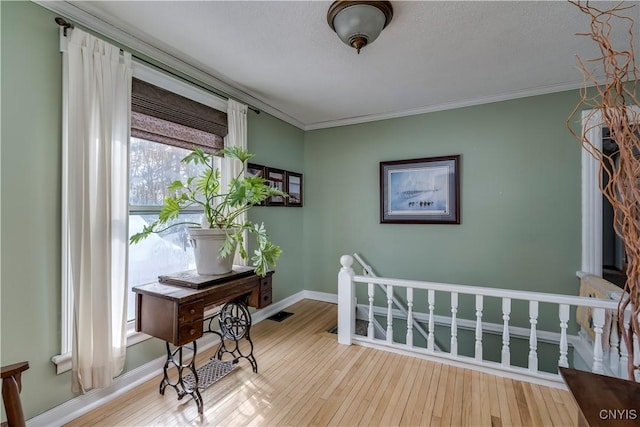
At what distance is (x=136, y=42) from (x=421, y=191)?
9.73 feet

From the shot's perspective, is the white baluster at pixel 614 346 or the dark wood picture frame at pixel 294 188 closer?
the white baluster at pixel 614 346

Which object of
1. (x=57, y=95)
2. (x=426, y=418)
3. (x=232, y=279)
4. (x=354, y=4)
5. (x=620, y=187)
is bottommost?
(x=426, y=418)

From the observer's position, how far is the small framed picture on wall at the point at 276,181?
11.0 ft

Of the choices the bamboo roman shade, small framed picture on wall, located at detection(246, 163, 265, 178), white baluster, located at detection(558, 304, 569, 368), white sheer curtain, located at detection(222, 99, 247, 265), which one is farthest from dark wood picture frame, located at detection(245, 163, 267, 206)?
white baluster, located at detection(558, 304, 569, 368)

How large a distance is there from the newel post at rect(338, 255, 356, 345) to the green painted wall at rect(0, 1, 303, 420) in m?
1.94

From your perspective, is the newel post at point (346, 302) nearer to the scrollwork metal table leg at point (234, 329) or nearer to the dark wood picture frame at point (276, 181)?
the scrollwork metal table leg at point (234, 329)

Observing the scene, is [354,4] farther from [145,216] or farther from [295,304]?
[295,304]

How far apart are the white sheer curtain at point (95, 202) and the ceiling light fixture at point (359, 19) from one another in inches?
56.0

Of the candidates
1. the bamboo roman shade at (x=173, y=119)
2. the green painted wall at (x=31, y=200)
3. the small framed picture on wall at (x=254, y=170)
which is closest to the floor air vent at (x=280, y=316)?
the small framed picture on wall at (x=254, y=170)

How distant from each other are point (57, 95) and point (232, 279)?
150 cm

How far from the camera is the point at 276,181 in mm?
3486

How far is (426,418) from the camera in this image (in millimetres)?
1693

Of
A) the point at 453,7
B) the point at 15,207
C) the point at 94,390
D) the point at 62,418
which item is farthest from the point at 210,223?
the point at 453,7

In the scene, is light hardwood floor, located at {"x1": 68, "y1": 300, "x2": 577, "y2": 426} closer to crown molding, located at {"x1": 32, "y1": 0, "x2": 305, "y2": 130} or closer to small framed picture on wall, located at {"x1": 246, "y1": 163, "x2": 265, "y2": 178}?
small framed picture on wall, located at {"x1": 246, "y1": 163, "x2": 265, "y2": 178}
